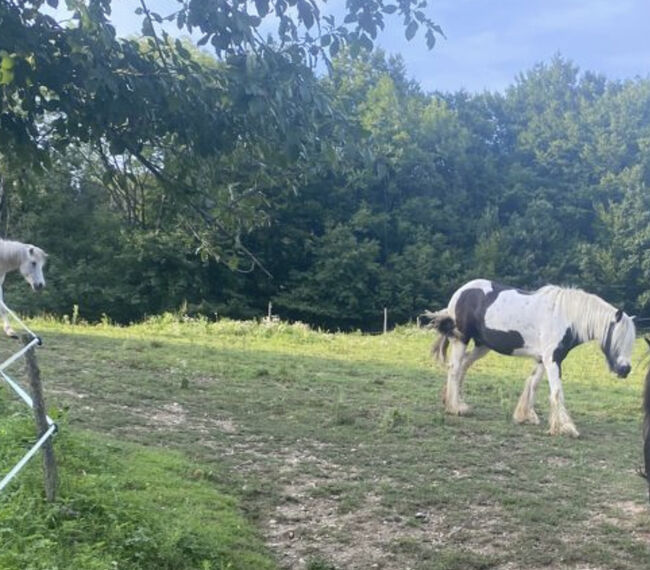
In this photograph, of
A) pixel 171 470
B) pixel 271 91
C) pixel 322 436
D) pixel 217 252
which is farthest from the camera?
pixel 322 436

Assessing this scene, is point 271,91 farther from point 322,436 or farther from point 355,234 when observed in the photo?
point 355,234

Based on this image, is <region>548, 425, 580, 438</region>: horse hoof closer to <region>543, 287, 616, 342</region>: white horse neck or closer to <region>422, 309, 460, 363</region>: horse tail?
<region>543, 287, 616, 342</region>: white horse neck

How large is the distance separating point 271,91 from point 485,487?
3797mm

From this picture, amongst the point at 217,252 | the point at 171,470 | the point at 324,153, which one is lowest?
the point at 171,470

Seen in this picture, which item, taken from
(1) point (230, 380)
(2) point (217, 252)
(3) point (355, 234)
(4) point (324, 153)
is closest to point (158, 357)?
(1) point (230, 380)

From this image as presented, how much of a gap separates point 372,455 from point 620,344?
118 inches

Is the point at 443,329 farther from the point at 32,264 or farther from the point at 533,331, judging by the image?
the point at 32,264

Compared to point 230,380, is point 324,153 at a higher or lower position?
higher

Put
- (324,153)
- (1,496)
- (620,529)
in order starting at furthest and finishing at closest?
(620,529) < (1,496) < (324,153)

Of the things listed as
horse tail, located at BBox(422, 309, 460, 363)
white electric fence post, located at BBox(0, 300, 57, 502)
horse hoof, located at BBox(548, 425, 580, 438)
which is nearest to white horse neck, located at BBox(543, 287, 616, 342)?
horse hoof, located at BBox(548, 425, 580, 438)

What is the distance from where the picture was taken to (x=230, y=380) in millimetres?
9805

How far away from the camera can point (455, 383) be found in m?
8.55

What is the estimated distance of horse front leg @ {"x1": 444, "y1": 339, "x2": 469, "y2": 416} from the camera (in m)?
8.42

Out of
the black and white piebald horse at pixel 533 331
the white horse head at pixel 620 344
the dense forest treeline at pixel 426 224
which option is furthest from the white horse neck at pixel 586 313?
the dense forest treeline at pixel 426 224
